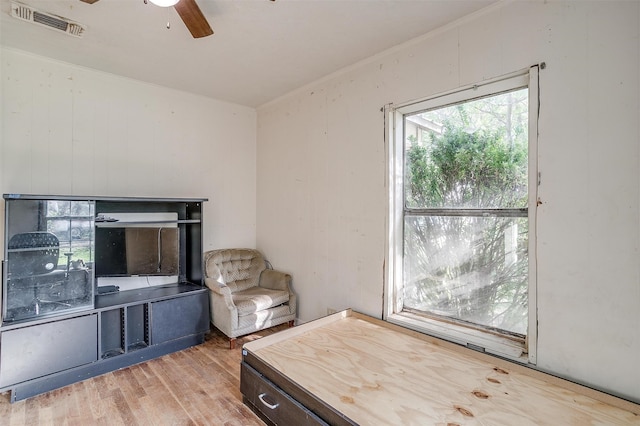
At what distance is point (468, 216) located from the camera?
2.30 meters

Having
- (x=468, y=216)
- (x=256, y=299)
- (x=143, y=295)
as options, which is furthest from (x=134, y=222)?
(x=468, y=216)

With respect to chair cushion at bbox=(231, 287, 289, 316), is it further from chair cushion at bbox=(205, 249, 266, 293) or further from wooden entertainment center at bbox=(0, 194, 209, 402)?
wooden entertainment center at bbox=(0, 194, 209, 402)

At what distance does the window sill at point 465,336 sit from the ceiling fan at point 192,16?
249 cm

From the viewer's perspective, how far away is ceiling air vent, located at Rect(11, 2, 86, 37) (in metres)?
2.07

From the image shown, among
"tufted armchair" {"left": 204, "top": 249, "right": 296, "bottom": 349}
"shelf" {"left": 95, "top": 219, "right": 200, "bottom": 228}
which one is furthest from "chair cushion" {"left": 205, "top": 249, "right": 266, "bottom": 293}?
"shelf" {"left": 95, "top": 219, "right": 200, "bottom": 228}

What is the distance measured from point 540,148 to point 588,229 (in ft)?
1.72

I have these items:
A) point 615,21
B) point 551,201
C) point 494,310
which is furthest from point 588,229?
point 615,21

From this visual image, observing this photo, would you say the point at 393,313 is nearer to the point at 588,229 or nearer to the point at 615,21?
the point at 588,229

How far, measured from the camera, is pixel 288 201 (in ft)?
12.0

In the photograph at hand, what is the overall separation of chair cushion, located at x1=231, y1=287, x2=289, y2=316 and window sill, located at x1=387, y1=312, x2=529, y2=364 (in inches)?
49.1

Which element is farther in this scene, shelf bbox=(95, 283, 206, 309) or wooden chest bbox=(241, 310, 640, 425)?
shelf bbox=(95, 283, 206, 309)

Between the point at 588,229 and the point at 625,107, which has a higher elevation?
the point at 625,107

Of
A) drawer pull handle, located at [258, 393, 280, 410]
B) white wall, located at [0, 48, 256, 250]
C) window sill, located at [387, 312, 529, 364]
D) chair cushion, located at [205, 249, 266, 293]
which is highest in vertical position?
white wall, located at [0, 48, 256, 250]

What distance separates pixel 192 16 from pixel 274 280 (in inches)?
105
